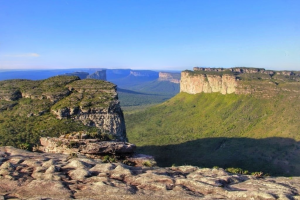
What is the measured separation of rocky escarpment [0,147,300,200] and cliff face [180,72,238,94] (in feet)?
315

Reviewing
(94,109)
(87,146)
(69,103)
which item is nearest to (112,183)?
(87,146)

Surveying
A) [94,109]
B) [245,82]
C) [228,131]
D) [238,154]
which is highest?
[245,82]

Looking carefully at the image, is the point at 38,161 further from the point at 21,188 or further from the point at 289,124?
the point at 289,124

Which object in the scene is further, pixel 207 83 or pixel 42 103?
pixel 207 83

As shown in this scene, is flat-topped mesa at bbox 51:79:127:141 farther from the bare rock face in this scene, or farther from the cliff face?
the cliff face

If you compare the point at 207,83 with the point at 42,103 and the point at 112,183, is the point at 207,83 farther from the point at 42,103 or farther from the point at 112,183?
the point at 112,183

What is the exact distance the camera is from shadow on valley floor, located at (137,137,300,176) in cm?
6212

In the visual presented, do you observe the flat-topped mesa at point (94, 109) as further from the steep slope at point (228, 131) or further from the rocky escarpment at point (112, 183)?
the rocky escarpment at point (112, 183)

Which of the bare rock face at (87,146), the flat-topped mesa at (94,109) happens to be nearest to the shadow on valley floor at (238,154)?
the flat-topped mesa at (94,109)

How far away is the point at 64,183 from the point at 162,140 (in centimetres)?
7218

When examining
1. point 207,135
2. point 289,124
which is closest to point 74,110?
point 207,135

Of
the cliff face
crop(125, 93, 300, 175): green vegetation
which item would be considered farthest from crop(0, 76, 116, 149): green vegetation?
the cliff face

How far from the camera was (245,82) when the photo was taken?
11038 cm

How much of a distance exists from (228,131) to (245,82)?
2968 centimetres
